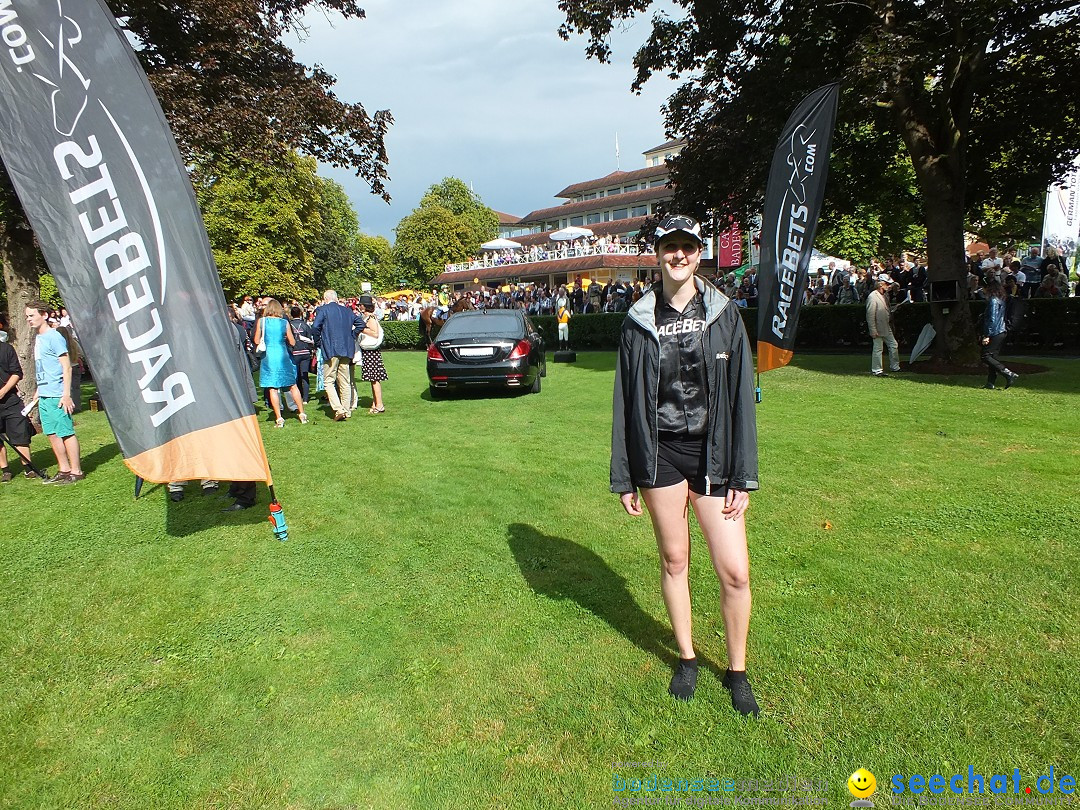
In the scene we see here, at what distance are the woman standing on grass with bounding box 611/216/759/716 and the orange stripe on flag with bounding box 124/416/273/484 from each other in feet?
8.49

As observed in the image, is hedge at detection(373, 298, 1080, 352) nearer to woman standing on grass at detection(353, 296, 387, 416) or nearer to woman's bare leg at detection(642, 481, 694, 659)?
woman standing on grass at detection(353, 296, 387, 416)

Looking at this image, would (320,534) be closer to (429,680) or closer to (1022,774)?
(429,680)

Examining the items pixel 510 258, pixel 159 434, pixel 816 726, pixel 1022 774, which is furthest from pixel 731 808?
pixel 510 258

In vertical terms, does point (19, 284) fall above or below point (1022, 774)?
above

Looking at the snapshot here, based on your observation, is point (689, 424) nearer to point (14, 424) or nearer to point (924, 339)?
point (14, 424)

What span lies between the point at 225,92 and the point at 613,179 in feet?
221

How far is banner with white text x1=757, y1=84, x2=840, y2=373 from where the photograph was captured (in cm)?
818

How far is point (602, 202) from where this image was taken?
7244 centimetres

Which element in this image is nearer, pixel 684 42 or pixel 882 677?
pixel 882 677

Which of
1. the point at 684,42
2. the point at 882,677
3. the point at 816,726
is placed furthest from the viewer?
the point at 684,42

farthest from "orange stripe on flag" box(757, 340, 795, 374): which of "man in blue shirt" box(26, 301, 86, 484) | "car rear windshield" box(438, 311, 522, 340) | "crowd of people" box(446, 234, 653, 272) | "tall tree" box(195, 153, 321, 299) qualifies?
"tall tree" box(195, 153, 321, 299)

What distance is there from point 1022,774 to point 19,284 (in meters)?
15.0

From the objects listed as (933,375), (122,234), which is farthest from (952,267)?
(122,234)

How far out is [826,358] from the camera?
16.5 meters
